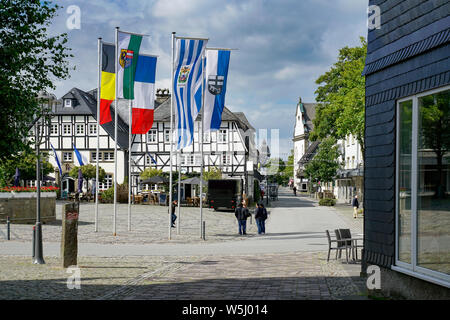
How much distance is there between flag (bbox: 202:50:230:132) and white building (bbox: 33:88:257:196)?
86.3ft

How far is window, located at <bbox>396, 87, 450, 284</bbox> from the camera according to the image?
724 centimetres

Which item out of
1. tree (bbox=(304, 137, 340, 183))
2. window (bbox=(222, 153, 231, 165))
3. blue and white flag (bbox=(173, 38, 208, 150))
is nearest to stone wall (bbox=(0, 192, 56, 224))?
blue and white flag (bbox=(173, 38, 208, 150))

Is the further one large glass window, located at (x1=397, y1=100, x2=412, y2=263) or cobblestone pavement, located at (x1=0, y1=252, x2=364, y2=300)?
cobblestone pavement, located at (x1=0, y1=252, x2=364, y2=300)

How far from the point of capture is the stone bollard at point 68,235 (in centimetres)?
1192

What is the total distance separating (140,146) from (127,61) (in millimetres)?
29823

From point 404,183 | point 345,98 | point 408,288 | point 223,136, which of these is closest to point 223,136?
point 223,136

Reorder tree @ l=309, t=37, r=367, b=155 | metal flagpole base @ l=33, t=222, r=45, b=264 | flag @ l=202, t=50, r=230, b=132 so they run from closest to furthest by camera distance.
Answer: metal flagpole base @ l=33, t=222, r=45, b=264, flag @ l=202, t=50, r=230, b=132, tree @ l=309, t=37, r=367, b=155

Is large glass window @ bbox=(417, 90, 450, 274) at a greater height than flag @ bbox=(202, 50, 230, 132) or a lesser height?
lesser

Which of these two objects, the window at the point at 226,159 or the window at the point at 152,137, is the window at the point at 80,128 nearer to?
the window at the point at 152,137

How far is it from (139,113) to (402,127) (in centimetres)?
1426

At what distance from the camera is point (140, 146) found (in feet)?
164

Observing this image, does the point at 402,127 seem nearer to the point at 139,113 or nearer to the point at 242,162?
the point at 139,113

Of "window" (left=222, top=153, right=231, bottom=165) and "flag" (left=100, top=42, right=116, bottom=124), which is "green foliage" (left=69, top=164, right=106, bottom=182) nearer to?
"window" (left=222, top=153, right=231, bottom=165)
